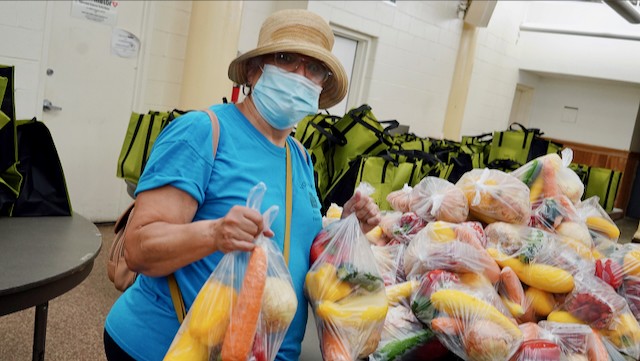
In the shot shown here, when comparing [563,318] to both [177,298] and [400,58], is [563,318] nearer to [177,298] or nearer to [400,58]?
[177,298]

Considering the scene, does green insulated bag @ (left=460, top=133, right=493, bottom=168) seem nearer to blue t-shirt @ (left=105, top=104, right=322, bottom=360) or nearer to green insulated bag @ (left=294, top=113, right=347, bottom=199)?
green insulated bag @ (left=294, top=113, right=347, bottom=199)

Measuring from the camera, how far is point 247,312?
859mm

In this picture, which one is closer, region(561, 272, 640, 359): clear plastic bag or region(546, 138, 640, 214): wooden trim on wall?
region(561, 272, 640, 359): clear plastic bag

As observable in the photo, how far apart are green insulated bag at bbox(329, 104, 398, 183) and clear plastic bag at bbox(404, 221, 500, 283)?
4.97 feet

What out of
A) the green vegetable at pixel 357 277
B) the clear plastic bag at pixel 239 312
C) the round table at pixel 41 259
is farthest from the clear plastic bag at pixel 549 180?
the round table at pixel 41 259

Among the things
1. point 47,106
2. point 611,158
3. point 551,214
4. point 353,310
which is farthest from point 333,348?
point 611,158

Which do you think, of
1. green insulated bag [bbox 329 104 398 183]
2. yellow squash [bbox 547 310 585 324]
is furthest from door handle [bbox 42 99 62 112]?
yellow squash [bbox 547 310 585 324]

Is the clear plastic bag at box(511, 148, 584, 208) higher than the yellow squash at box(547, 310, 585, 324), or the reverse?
the clear plastic bag at box(511, 148, 584, 208)

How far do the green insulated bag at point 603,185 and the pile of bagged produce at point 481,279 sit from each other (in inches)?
106

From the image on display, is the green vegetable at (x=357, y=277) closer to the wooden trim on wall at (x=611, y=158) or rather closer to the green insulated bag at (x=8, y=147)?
the green insulated bag at (x=8, y=147)

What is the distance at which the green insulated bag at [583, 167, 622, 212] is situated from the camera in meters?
4.14

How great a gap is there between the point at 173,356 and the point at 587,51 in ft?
18.2

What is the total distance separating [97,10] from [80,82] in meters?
0.53

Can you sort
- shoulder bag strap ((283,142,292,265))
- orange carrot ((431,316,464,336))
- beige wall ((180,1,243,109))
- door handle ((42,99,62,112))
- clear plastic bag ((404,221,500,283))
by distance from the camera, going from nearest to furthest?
shoulder bag strap ((283,142,292,265))
orange carrot ((431,316,464,336))
clear plastic bag ((404,221,500,283))
door handle ((42,99,62,112))
beige wall ((180,1,243,109))
